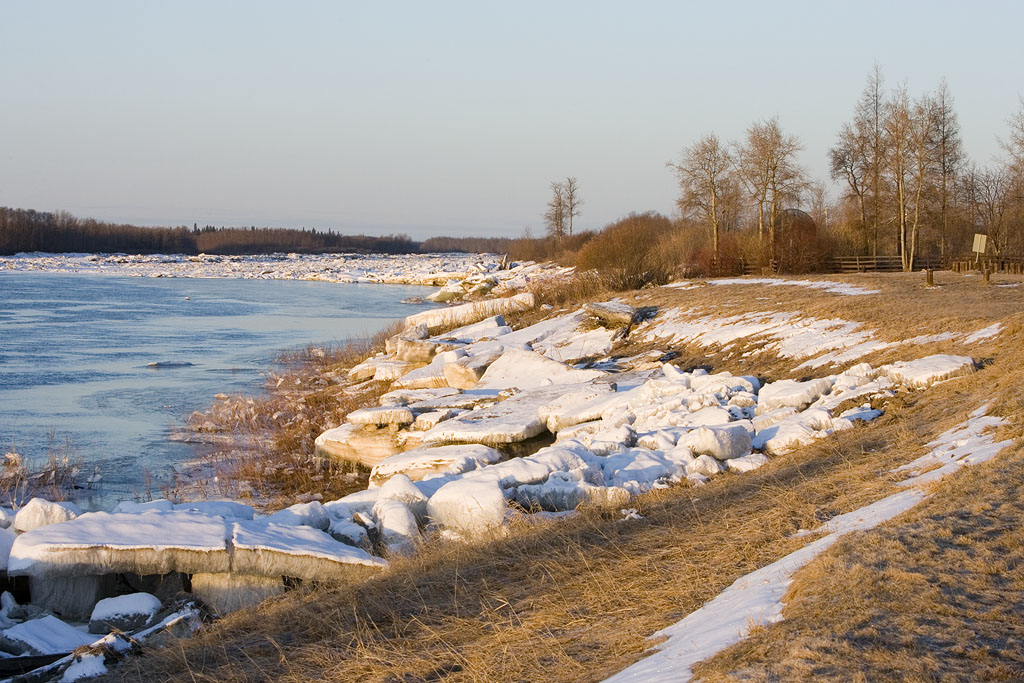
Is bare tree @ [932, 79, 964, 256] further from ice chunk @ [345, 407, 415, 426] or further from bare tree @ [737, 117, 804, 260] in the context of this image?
ice chunk @ [345, 407, 415, 426]

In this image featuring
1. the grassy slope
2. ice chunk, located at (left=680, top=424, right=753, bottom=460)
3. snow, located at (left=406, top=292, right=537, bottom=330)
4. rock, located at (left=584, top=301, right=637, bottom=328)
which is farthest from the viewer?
snow, located at (left=406, top=292, right=537, bottom=330)

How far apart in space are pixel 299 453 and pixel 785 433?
823 cm

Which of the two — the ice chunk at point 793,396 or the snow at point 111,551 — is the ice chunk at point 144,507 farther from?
the ice chunk at point 793,396

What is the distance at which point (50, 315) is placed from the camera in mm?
34750

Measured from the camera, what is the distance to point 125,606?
647 cm

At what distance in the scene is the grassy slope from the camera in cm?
383

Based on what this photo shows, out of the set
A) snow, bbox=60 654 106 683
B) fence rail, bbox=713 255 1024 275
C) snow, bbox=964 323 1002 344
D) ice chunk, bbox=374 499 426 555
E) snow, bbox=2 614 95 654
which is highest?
fence rail, bbox=713 255 1024 275

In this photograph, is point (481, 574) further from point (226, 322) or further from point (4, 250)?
point (4, 250)

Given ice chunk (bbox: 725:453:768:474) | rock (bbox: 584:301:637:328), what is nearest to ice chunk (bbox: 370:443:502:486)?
ice chunk (bbox: 725:453:768:474)

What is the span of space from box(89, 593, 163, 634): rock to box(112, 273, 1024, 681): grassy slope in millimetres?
803

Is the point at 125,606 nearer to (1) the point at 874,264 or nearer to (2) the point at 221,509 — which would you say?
(2) the point at 221,509

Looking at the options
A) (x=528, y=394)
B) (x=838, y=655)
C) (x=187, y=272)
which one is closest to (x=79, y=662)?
(x=838, y=655)

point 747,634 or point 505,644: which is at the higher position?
point 747,634

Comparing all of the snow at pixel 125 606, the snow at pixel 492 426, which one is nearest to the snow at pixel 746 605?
the snow at pixel 125 606
